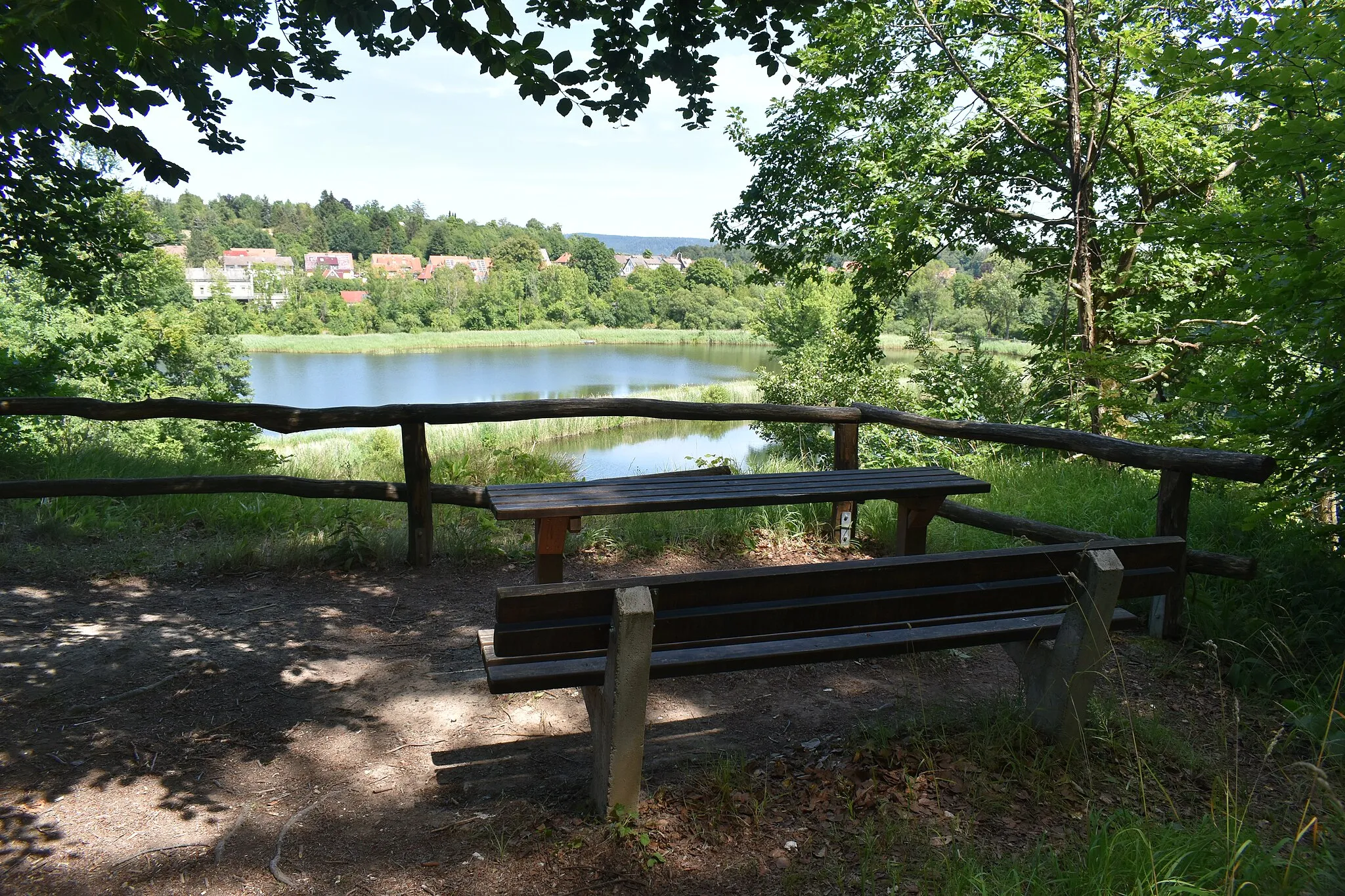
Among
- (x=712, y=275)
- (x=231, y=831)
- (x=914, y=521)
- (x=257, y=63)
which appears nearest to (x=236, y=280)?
(x=712, y=275)

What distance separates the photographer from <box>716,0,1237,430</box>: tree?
9.40 m

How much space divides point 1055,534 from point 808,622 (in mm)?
2510

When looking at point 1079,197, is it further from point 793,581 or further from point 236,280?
point 236,280

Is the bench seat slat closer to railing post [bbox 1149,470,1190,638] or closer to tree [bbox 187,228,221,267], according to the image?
railing post [bbox 1149,470,1190,638]

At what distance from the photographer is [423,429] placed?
4.76 metres

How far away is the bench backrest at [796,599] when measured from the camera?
2094 mm

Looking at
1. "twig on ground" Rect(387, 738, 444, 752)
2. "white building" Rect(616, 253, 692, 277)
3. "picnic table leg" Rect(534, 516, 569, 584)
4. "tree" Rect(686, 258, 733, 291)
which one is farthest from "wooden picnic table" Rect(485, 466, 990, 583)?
"white building" Rect(616, 253, 692, 277)

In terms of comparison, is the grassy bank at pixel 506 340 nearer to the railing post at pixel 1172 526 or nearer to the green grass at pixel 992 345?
the green grass at pixel 992 345

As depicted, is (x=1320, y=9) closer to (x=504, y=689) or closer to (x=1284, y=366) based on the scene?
(x=1284, y=366)

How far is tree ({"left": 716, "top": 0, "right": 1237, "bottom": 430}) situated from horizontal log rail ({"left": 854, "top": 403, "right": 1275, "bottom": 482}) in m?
3.53

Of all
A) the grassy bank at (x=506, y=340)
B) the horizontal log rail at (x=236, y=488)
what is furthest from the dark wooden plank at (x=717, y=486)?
the grassy bank at (x=506, y=340)

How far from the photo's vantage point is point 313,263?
102688 millimetres

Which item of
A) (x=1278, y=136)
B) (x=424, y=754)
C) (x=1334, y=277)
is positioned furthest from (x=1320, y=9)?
(x=424, y=754)

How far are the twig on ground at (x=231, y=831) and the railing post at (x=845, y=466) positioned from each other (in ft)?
11.8
